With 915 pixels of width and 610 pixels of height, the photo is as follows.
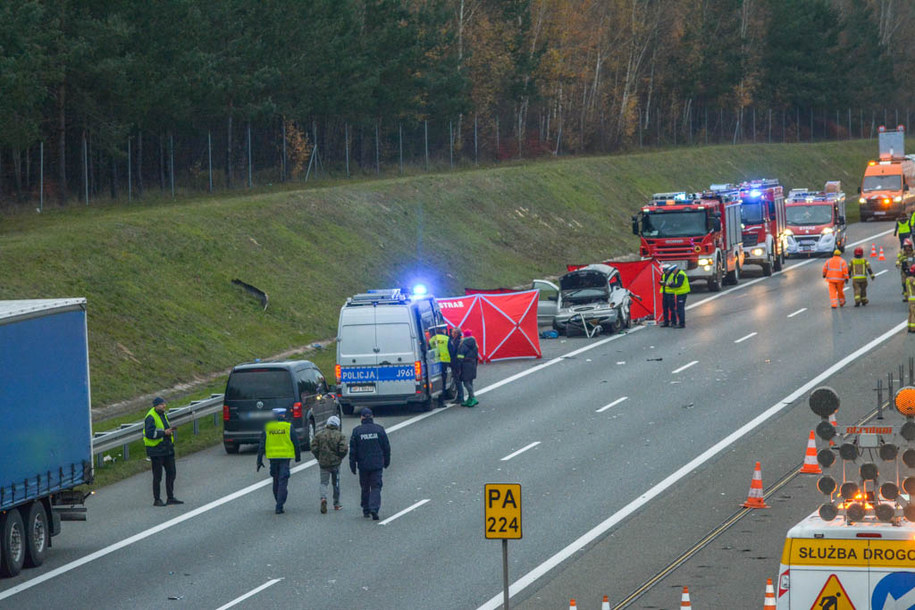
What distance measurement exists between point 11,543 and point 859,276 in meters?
29.9

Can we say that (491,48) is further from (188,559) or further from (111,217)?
(188,559)

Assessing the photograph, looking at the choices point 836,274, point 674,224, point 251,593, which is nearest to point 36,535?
point 251,593

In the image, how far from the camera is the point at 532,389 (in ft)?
104

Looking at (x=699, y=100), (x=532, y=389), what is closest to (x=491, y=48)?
(x=699, y=100)

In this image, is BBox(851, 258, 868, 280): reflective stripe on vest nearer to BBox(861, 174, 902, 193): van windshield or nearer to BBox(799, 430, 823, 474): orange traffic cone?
BBox(799, 430, 823, 474): orange traffic cone

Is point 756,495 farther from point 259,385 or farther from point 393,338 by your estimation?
point 393,338

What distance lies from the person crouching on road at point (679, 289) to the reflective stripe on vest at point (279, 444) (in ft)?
66.2

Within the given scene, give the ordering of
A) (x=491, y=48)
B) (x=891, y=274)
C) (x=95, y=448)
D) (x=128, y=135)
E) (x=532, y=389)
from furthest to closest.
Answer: (x=491, y=48), (x=128, y=135), (x=891, y=274), (x=532, y=389), (x=95, y=448)

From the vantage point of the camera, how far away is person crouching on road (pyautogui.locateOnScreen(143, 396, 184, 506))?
846 inches

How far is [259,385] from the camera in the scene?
25.5m

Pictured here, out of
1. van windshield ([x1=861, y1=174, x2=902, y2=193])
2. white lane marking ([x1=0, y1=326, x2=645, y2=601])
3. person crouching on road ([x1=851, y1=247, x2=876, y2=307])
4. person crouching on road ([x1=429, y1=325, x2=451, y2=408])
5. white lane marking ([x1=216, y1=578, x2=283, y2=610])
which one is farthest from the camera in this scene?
van windshield ([x1=861, y1=174, x2=902, y2=193])

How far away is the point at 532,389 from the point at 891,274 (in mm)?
24758

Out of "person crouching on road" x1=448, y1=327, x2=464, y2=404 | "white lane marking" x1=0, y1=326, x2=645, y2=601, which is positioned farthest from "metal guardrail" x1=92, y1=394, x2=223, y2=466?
"person crouching on road" x1=448, y1=327, x2=464, y2=404

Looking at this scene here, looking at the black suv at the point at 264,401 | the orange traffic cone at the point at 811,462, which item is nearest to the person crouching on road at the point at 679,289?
the black suv at the point at 264,401
